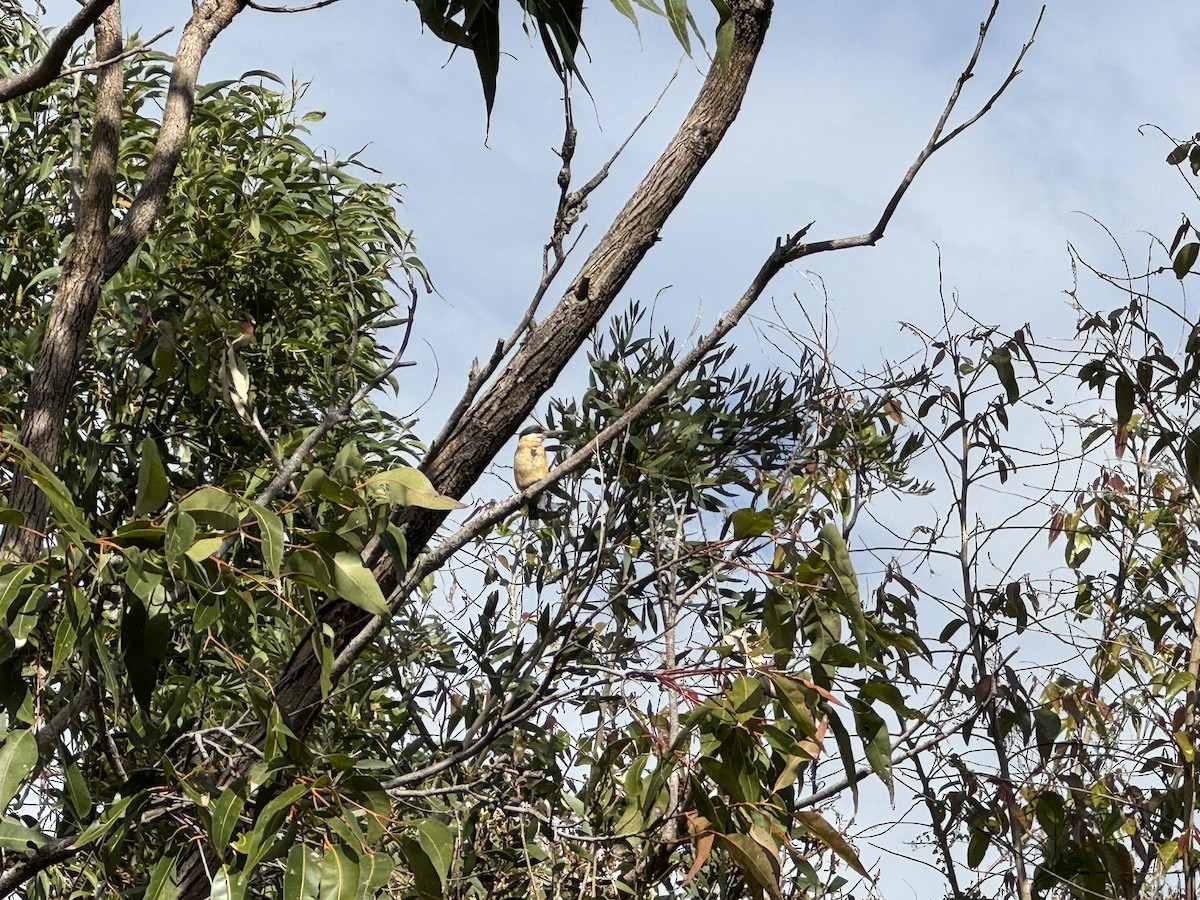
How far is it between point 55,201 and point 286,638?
50.2 inches

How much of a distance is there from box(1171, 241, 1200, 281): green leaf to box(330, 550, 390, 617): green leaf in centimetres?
148

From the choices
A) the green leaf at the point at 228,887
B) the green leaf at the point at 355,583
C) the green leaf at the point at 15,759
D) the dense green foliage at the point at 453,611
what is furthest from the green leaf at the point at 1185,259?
the green leaf at the point at 15,759

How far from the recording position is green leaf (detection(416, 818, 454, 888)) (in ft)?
4.24

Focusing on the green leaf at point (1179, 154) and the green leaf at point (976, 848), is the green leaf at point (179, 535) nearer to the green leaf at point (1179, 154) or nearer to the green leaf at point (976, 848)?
the green leaf at point (976, 848)

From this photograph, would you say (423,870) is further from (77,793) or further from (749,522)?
(749,522)

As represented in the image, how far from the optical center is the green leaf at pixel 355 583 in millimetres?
1297

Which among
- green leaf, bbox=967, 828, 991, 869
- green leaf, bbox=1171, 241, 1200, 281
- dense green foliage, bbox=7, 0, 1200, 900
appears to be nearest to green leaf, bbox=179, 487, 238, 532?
dense green foliage, bbox=7, 0, 1200, 900

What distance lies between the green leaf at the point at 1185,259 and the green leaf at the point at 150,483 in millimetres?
1645

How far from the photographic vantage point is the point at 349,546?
1.33 m

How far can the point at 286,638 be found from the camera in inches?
97.9

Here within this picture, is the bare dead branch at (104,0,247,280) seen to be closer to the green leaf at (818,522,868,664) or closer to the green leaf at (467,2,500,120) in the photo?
the green leaf at (467,2,500,120)

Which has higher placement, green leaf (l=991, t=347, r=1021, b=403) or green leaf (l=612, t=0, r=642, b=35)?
green leaf (l=991, t=347, r=1021, b=403)

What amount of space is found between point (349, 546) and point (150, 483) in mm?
213

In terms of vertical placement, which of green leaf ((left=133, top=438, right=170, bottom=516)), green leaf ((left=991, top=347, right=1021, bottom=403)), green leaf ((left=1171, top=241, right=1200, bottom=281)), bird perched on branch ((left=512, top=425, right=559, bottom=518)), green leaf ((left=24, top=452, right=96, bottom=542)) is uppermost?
green leaf ((left=1171, top=241, right=1200, bottom=281))
